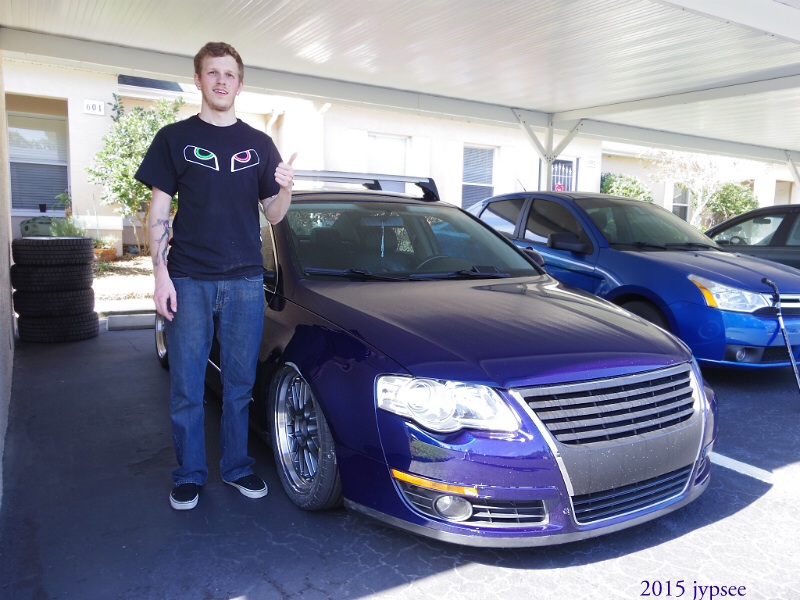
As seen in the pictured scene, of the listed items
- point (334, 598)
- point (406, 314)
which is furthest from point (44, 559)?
point (406, 314)

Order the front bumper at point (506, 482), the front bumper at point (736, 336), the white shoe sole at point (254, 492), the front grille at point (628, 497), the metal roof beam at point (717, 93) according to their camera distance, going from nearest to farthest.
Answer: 1. the front bumper at point (506, 482)
2. the front grille at point (628, 497)
3. the white shoe sole at point (254, 492)
4. the front bumper at point (736, 336)
5. the metal roof beam at point (717, 93)

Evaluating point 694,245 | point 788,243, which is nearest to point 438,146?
point 788,243

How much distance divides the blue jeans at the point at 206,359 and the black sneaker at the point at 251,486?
34mm

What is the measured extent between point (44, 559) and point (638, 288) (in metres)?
4.38

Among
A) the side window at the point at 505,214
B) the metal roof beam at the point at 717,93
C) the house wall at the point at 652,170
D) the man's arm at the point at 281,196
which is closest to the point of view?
the man's arm at the point at 281,196

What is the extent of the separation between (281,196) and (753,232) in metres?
6.59

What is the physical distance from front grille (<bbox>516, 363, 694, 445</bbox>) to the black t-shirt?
146 centimetres

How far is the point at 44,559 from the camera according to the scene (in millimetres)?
2596

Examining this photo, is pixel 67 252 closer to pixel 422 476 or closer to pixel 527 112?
pixel 422 476

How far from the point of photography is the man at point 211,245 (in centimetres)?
287

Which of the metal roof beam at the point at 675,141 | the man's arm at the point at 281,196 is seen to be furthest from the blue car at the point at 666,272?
→ the metal roof beam at the point at 675,141

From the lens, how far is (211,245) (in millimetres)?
2951

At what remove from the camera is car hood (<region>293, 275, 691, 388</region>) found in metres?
2.49

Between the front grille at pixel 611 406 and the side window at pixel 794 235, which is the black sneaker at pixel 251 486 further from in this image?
the side window at pixel 794 235
